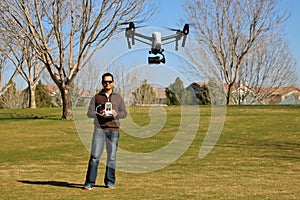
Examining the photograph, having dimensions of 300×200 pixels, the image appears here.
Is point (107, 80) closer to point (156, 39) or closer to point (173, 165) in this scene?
point (156, 39)

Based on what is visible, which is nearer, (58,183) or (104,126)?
(104,126)

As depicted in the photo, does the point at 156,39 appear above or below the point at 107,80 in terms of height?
above

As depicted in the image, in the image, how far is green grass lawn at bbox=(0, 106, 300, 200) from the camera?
27.2 feet

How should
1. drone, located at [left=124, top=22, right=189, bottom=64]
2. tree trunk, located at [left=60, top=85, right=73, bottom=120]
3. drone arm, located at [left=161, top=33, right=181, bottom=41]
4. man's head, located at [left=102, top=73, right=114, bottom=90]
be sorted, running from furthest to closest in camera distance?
tree trunk, located at [left=60, top=85, right=73, bottom=120] < drone arm, located at [left=161, top=33, right=181, bottom=41] < drone, located at [left=124, top=22, right=189, bottom=64] < man's head, located at [left=102, top=73, right=114, bottom=90]

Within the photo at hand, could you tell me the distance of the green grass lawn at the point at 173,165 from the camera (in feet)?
27.2

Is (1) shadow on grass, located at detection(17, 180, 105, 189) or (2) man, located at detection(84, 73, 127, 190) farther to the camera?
(1) shadow on grass, located at detection(17, 180, 105, 189)

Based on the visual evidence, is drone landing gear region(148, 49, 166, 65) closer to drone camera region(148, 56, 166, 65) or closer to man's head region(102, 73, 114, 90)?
drone camera region(148, 56, 166, 65)

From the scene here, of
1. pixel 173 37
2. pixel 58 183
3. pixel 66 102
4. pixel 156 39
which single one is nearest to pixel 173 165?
pixel 58 183

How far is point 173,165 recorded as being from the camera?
40.6 ft

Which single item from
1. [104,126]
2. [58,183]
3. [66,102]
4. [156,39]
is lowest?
[58,183]

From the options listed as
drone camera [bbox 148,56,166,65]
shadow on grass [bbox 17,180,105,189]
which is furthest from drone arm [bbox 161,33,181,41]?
shadow on grass [bbox 17,180,105,189]

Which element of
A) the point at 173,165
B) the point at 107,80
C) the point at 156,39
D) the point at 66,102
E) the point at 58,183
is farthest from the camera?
the point at 66,102

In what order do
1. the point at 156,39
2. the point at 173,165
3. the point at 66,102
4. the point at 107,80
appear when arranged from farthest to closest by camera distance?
1. the point at 66,102
2. the point at 173,165
3. the point at 156,39
4. the point at 107,80

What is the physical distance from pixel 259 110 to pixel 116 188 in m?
21.5
